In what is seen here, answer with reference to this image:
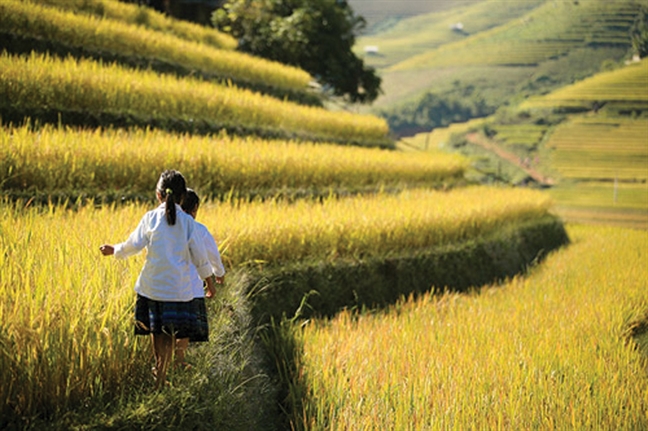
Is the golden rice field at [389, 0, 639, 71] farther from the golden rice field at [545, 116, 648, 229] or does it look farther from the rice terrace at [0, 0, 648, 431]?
the golden rice field at [545, 116, 648, 229]

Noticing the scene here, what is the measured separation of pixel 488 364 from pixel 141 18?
31.5 feet

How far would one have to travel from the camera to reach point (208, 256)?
247cm

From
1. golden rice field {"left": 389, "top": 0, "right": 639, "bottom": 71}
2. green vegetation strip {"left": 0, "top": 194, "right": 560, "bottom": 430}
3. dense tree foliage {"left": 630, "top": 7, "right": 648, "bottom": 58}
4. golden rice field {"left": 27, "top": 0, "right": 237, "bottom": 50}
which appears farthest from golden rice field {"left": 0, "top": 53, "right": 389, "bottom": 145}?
dense tree foliage {"left": 630, "top": 7, "right": 648, "bottom": 58}

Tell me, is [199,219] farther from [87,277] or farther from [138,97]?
[138,97]

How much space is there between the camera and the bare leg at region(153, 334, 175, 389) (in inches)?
89.1

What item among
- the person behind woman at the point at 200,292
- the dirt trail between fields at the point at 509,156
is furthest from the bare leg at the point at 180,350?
the dirt trail between fields at the point at 509,156

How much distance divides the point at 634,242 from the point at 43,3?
883 cm

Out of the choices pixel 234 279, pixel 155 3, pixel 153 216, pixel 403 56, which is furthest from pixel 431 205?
pixel 403 56

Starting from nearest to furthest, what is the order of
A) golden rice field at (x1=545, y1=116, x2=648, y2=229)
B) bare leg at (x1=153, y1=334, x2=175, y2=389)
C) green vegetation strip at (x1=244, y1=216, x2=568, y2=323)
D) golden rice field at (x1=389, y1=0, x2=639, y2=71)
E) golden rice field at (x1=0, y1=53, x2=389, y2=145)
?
bare leg at (x1=153, y1=334, x2=175, y2=389), green vegetation strip at (x1=244, y1=216, x2=568, y2=323), golden rice field at (x1=0, y1=53, x2=389, y2=145), golden rice field at (x1=545, y1=116, x2=648, y2=229), golden rice field at (x1=389, y1=0, x2=639, y2=71)

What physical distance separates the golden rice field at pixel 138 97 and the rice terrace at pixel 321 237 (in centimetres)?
3

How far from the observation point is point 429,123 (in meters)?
14.5

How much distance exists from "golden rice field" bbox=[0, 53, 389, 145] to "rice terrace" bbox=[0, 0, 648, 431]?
0.03 meters

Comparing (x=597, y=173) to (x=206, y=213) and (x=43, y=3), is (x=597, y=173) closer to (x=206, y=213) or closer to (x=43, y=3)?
(x=206, y=213)

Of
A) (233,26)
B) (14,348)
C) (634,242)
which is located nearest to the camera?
(14,348)
